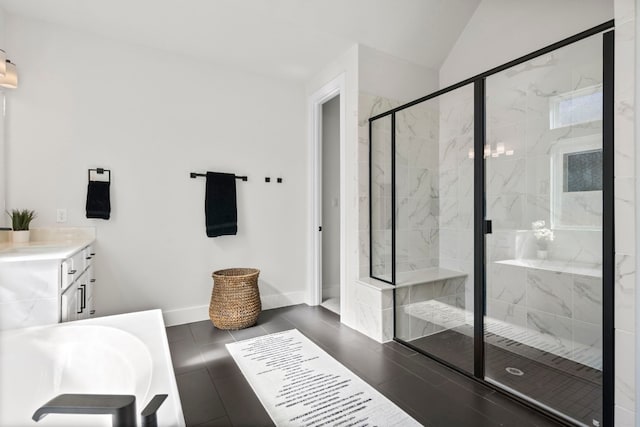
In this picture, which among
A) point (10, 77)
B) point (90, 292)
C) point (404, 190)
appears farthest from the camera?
point (404, 190)

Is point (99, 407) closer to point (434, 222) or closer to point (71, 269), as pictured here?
point (71, 269)

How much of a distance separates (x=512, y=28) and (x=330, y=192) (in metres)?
2.45

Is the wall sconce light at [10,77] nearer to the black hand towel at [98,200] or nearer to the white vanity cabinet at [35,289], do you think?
the black hand towel at [98,200]

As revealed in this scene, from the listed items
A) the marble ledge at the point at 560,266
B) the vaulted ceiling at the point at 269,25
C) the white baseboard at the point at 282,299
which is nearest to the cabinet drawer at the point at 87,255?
the white baseboard at the point at 282,299

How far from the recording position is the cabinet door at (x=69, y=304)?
1.81 m

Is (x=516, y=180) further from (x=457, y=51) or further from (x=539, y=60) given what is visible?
(x=457, y=51)

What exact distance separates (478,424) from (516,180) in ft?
5.17

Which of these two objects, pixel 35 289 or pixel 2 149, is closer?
pixel 35 289

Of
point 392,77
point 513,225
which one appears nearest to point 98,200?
point 392,77

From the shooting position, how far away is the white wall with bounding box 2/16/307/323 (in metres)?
2.61

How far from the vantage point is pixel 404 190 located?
2.99 m

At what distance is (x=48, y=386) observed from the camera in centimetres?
129

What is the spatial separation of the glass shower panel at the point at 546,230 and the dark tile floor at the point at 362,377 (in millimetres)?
240

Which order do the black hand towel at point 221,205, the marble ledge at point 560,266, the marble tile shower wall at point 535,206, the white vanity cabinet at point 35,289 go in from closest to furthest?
1. the white vanity cabinet at point 35,289
2. the marble ledge at point 560,266
3. the marble tile shower wall at point 535,206
4. the black hand towel at point 221,205
